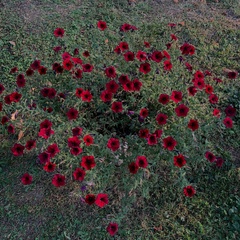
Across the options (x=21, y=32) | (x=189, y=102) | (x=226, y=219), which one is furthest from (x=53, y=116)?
(x=21, y=32)

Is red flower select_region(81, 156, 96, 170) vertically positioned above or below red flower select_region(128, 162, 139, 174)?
below

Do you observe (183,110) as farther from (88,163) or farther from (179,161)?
(88,163)

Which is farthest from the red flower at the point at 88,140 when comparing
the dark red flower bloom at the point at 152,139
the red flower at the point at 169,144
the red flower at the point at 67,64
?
the red flower at the point at 67,64

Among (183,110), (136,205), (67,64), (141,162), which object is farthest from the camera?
(136,205)

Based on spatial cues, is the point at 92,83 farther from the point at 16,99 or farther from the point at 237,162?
the point at 237,162

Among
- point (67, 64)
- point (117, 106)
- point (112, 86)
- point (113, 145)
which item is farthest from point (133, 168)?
point (67, 64)

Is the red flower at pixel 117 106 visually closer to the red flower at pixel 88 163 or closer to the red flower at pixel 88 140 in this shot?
the red flower at pixel 88 140

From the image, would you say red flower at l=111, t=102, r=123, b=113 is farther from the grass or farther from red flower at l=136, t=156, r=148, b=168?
the grass

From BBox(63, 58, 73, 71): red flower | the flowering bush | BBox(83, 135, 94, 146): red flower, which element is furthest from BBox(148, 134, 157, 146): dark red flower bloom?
BBox(63, 58, 73, 71): red flower
